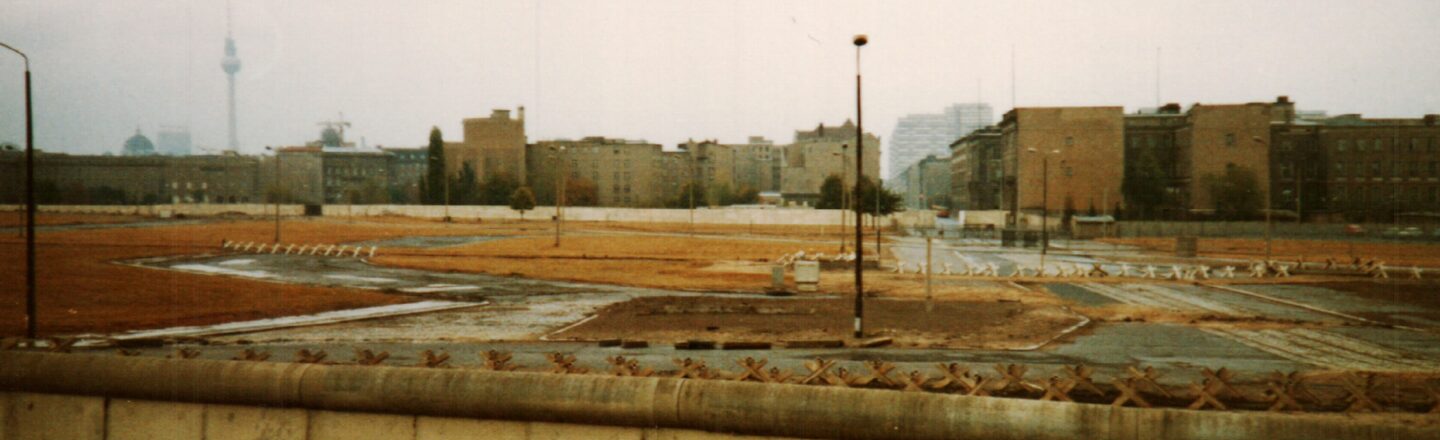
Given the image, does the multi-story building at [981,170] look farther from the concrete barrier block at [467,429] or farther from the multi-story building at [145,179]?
the concrete barrier block at [467,429]

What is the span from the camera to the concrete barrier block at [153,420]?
11086mm

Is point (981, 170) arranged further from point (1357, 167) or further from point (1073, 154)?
point (1357, 167)

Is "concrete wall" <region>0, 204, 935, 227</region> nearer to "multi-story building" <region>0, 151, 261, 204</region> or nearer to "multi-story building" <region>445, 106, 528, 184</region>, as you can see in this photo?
"multi-story building" <region>0, 151, 261, 204</region>

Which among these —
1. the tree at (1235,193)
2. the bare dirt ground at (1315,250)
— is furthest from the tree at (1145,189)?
the bare dirt ground at (1315,250)

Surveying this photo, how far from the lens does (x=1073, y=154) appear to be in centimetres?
11231

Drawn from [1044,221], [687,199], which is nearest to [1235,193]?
[1044,221]

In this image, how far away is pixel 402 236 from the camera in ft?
282

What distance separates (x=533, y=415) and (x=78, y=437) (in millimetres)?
6260

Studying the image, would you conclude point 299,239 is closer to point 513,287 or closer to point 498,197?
point 513,287

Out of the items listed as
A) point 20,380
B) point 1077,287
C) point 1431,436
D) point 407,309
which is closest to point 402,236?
point 407,309

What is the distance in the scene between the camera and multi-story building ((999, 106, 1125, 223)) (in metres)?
112

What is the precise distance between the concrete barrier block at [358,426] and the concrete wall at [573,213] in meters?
96.4

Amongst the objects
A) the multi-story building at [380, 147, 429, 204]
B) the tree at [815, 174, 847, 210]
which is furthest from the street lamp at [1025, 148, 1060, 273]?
the multi-story building at [380, 147, 429, 204]

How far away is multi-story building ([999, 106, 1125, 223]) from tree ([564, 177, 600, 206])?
74.3m
